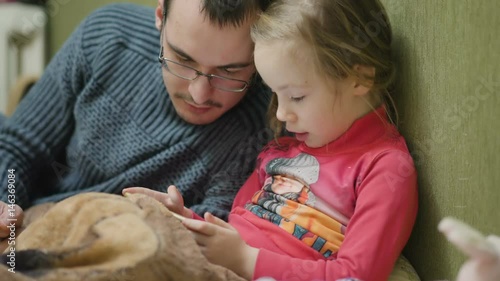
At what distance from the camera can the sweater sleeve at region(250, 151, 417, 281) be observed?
0.92 m

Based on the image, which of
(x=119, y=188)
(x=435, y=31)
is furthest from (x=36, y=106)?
(x=435, y=31)

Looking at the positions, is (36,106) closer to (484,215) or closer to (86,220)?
(86,220)

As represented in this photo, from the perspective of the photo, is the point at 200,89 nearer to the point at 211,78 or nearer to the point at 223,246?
the point at 211,78

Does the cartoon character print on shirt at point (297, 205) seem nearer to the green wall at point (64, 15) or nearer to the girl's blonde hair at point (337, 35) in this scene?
the girl's blonde hair at point (337, 35)

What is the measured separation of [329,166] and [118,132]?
0.53 metres

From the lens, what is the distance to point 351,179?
0.99 metres

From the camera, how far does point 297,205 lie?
1.04m

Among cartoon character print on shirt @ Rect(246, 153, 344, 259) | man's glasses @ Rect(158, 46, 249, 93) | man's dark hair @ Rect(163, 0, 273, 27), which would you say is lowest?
cartoon character print on shirt @ Rect(246, 153, 344, 259)

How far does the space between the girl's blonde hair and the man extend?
5.3 inches

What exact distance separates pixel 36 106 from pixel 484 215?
1006mm

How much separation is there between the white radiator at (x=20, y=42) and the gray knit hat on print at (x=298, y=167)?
5.08 feet

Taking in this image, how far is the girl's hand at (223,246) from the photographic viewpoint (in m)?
0.93

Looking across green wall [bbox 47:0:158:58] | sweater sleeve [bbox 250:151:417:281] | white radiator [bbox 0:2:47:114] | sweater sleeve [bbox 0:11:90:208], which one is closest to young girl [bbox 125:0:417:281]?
sweater sleeve [bbox 250:151:417:281]

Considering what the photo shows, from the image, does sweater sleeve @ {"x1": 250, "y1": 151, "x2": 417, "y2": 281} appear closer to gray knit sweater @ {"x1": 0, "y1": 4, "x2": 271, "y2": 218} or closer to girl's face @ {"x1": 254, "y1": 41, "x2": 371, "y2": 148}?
girl's face @ {"x1": 254, "y1": 41, "x2": 371, "y2": 148}
